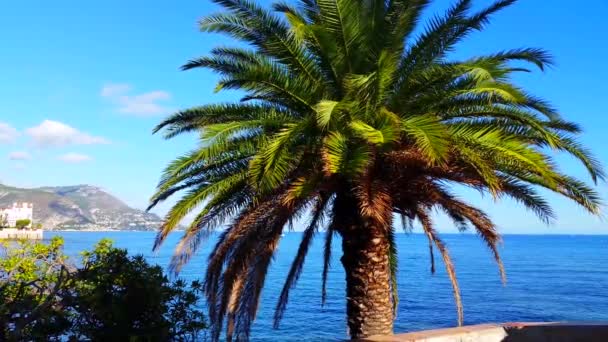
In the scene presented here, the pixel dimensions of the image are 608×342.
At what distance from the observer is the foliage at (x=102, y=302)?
257 inches

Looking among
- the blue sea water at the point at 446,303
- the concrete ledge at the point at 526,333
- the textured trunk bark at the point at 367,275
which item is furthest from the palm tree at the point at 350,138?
the blue sea water at the point at 446,303

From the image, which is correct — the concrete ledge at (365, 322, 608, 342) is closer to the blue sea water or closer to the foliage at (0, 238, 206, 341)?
the foliage at (0, 238, 206, 341)

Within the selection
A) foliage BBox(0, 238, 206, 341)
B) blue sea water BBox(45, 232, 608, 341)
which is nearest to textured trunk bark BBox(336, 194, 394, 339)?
foliage BBox(0, 238, 206, 341)

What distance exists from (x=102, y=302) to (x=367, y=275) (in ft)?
13.5

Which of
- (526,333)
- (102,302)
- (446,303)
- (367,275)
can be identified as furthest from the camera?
(446,303)

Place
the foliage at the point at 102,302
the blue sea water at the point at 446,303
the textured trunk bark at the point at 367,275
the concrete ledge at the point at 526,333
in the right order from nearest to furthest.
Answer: the foliage at the point at 102,302 → the concrete ledge at the point at 526,333 → the textured trunk bark at the point at 367,275 → the blue sea water at the point at 446,303

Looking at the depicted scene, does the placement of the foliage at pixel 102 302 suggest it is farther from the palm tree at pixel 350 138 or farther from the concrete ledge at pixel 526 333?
the concrete ledge at pixel 526 333

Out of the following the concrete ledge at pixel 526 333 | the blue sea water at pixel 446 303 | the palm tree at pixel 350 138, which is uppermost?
the palm tree at pixel 350 138

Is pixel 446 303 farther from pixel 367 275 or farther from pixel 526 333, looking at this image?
pixel 526 333

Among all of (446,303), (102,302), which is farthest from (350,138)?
(446,303)

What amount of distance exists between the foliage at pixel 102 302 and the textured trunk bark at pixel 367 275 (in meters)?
2.71

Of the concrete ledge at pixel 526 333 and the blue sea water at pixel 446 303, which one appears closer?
the concrete ledge at pixel 526 333

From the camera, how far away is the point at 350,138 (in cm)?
788

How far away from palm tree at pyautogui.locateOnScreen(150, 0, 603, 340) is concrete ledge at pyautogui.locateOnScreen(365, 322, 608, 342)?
1816mm
